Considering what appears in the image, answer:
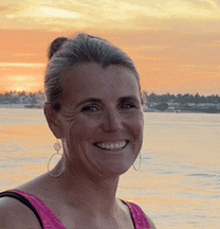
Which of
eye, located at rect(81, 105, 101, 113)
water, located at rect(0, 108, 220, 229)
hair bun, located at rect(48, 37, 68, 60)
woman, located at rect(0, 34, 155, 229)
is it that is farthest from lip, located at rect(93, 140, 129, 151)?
water, located at rect(0, 108, 220, 229)

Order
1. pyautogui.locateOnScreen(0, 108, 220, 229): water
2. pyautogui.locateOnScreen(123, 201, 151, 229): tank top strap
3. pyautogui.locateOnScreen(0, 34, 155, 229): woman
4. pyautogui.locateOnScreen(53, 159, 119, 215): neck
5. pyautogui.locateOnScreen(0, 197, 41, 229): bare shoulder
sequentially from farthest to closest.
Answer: pyautogui.locateOnScreen(0, 108, 220, 229): water
pyautogui.locateOnScreen(123, 201, 151, 229): tank top strap
pyautogui.locateOnScreen(53, 159, 119, 215): neck
pyautogui.locateOnScreen(0, 34, 155, 229): woman
pyautogui.locateOnScreen(0, 197, 41, 229): bare shoulder

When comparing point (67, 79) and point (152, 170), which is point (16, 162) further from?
point (67, 79)

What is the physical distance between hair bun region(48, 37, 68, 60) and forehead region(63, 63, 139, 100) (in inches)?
7.4

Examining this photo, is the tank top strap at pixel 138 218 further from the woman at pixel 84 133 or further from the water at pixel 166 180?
the water at pixel 166 180

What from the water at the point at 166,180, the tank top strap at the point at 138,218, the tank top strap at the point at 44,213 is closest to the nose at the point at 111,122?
the tank top strap at the point at 44,213

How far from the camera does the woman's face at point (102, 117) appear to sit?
192cm

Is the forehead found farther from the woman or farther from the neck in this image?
the neck

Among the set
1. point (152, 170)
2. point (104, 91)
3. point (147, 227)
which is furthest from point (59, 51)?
point (152, 170)

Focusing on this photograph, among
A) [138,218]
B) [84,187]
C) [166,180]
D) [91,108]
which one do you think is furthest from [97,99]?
[166,180]

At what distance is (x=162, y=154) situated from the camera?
22.6 m

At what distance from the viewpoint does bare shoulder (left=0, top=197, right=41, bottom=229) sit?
1.81m

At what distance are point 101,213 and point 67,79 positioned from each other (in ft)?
1.66

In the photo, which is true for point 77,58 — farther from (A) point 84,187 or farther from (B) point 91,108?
(A) point 84,187

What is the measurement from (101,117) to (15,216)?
0.40 m
